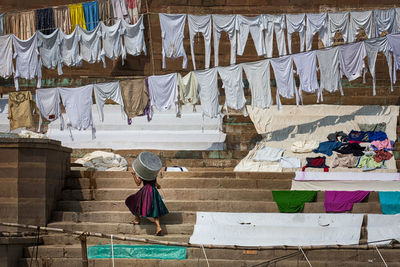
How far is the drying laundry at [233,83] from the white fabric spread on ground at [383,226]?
4995mm

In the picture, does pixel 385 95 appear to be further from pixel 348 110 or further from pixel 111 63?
pixel 111 63

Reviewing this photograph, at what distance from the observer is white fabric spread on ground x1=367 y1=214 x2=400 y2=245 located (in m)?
12.4

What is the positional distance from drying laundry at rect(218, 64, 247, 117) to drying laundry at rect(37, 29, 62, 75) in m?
5.13

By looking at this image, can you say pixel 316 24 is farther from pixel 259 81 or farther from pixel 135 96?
pixel 135 96

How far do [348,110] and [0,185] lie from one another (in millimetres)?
9547

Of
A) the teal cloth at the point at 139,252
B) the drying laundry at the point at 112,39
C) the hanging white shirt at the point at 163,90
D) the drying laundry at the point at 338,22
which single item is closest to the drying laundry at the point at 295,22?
the drying laundry at the point at 338,22

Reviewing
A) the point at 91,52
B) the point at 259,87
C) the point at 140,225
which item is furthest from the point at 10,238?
the point at 91,52

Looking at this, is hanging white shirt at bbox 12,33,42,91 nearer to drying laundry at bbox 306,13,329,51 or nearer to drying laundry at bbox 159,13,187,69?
drying laundry at bbox 159,13,187,69

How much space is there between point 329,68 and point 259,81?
1732mm

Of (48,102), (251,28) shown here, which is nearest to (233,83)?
(251,28)

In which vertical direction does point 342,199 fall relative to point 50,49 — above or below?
below

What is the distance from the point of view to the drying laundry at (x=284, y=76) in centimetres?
1692

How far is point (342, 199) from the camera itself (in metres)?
13.1

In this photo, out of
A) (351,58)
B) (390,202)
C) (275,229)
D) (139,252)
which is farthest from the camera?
(351,58)
